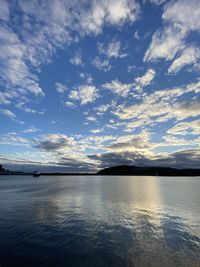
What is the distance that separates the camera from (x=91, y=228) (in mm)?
27688

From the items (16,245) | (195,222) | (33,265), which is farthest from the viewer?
(195,222)

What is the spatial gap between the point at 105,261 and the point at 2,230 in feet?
49.6

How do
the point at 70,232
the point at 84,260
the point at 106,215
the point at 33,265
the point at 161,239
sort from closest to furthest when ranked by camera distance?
the point at 33,265, the point at 84,260, the point at 161,239, the point at 70,232, the point at 106,215

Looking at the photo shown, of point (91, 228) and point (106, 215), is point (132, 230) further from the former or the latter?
point (106, 215)

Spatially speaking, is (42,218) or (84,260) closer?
(84,260)

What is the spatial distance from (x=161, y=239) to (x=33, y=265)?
13.4 meters

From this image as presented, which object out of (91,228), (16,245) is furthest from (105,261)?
(91,228)

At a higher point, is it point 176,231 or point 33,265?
point 176,231

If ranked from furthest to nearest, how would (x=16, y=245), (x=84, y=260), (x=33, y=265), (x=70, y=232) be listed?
(x=70, y=232), (x=16, y=245), (x=84, y=260), (x=33, y=265)

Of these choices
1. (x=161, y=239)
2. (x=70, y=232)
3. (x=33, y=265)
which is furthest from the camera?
(x=70, y=232)

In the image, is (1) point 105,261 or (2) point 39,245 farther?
(2) point 39,245

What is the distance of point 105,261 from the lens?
1712 cm

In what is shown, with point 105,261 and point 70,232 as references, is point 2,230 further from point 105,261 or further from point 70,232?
point 105,261

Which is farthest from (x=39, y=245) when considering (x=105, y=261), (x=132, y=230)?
(x=132, y=230)
